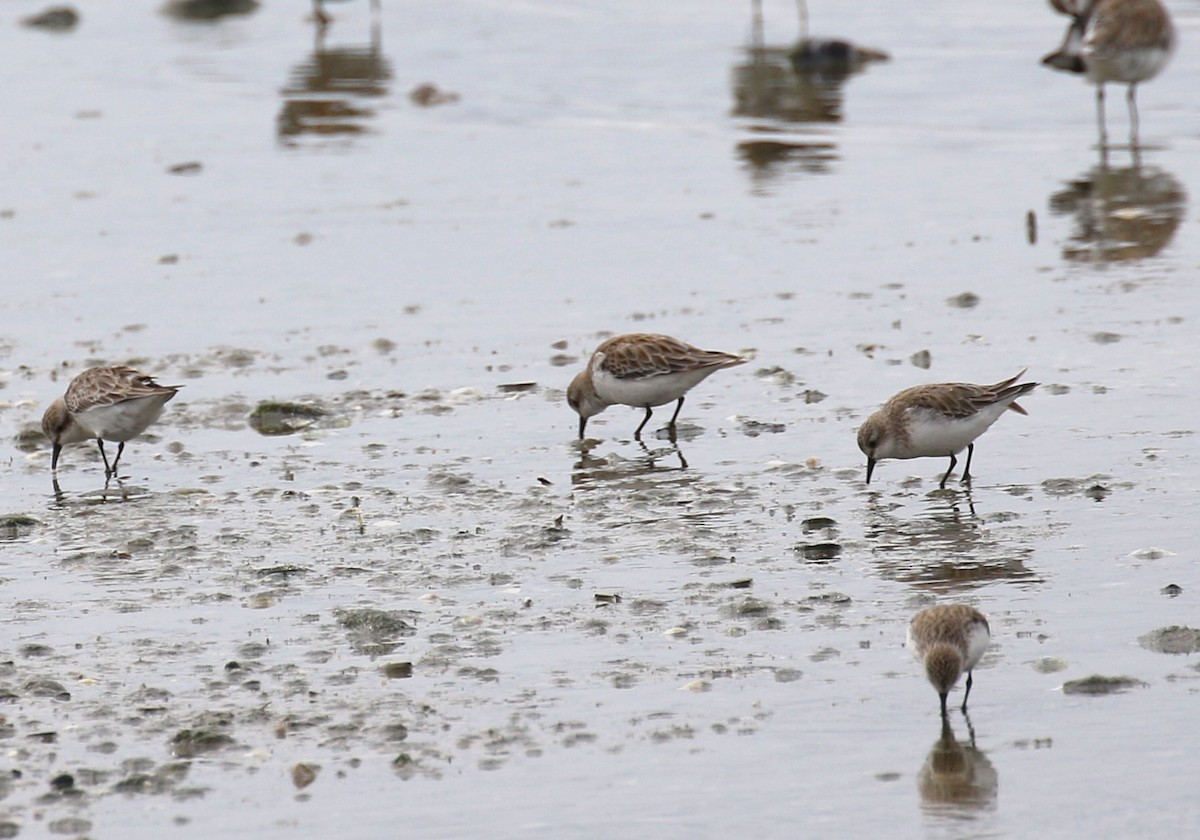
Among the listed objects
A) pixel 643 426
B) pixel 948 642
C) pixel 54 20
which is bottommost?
pixel 643 426

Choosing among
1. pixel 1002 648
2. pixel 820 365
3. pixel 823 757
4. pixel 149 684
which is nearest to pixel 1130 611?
pixel 1002 648

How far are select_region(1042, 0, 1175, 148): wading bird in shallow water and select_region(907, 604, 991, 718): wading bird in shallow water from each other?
15673 mm

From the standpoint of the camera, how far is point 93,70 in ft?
105

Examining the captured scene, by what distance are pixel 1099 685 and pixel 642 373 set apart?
5232 mm

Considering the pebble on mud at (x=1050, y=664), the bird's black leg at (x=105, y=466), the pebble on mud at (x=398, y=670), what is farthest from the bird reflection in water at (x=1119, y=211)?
the pebble on mud at (x=398, y=670)

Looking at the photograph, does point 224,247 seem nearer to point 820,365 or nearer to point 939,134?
point 820,365

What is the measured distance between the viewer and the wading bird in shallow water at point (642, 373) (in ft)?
41.0

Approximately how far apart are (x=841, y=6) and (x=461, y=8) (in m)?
7.94

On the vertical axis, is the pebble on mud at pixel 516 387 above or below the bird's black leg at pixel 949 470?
above

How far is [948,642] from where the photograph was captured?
24.5 ft

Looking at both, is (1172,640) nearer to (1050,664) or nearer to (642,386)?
(1050,664)

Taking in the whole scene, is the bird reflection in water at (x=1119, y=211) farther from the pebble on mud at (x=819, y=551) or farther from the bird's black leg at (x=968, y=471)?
the pebble on mud at (x=819, y=551)

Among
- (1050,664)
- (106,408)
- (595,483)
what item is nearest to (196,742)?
(1050,664)

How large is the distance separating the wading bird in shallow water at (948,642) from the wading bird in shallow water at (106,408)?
5.90 m
